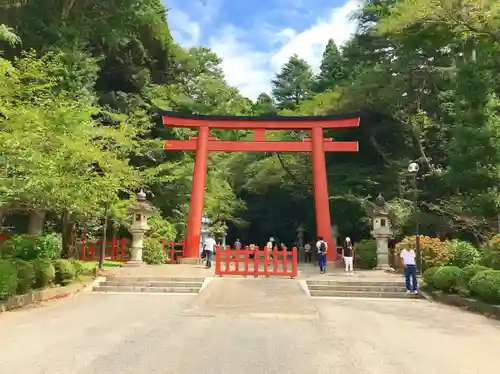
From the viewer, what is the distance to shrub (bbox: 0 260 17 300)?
30.0ft

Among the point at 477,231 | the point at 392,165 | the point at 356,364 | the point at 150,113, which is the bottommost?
the point at 356,364

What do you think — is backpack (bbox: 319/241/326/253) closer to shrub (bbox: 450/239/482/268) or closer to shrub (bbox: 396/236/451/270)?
shrub (bbox: 396/236/451/270)

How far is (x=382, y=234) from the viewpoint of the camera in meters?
20.2

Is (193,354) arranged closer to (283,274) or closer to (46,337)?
(46,337)

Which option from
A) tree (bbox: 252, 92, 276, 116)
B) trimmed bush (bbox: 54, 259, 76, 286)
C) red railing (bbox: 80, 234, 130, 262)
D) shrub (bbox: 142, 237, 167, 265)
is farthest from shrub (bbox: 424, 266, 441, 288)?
tree (bbox: 252, 92, 276, 116)

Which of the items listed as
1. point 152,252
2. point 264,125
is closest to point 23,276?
point 152,252

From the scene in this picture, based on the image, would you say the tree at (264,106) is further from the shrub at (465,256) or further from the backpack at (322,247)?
the shrub at (465,256)

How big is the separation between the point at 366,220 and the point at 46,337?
1988 cm

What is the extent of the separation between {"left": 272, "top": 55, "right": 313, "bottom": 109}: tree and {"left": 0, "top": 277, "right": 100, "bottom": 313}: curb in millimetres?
35456

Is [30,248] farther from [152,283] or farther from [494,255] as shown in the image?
[494,255]

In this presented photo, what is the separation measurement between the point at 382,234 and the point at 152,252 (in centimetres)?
1030

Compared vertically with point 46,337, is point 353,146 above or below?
above

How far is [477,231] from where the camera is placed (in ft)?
60.2

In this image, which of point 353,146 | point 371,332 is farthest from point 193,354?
point 353,146
